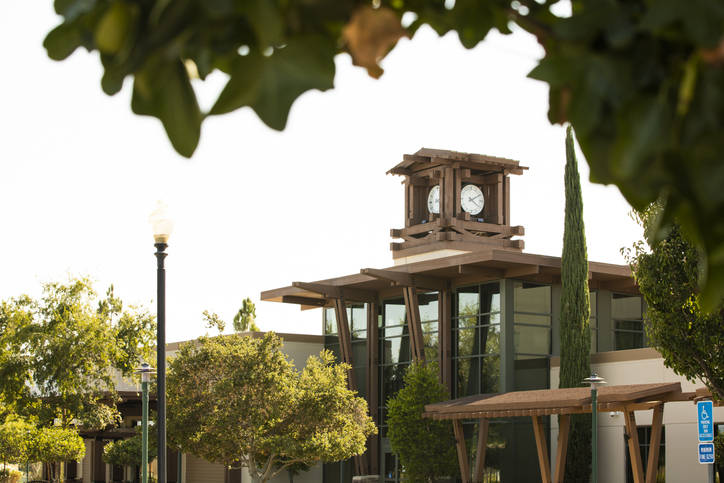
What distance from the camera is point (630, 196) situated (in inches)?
58.3

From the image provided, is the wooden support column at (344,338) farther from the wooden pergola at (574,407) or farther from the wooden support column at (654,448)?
the wooden support column at (654,448)

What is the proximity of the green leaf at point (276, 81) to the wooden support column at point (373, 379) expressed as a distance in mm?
28927

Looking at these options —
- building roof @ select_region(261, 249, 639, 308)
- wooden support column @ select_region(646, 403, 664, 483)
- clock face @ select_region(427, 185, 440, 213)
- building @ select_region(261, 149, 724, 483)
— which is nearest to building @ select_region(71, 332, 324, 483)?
building @ select_region(261, 149, 724, 483)

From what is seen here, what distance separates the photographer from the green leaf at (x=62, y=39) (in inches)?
56.7

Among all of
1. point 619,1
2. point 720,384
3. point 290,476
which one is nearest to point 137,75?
point 619,1

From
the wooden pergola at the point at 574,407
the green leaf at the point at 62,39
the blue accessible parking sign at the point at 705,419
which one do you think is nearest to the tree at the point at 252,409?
the wooden pergola at the point at 574,407

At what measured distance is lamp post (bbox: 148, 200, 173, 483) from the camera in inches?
458

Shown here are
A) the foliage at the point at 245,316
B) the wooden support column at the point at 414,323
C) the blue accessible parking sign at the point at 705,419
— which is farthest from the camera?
the foliage at the point at 245,316

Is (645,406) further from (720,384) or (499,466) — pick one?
(499,466)

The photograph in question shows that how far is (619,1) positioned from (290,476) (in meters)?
32.0

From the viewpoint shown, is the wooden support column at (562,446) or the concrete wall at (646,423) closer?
the wooden support column at (562,446)

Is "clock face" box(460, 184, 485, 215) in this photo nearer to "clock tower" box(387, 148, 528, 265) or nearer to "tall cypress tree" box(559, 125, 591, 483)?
"clock tower" box(387, 148, 528, 265)

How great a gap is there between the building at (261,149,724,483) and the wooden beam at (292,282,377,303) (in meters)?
0.04

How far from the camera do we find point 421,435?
23875 mm
